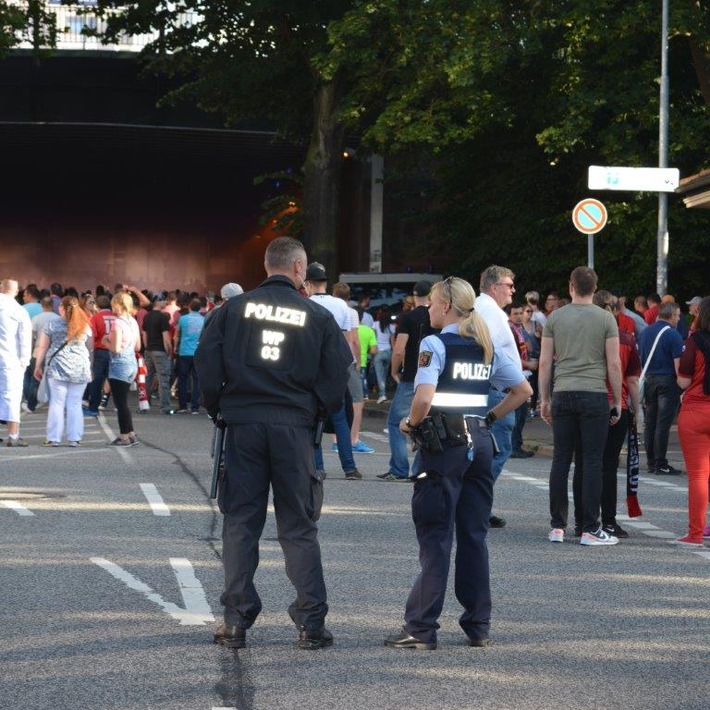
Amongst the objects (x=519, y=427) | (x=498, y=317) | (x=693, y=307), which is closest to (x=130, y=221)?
(x=693, y=307)

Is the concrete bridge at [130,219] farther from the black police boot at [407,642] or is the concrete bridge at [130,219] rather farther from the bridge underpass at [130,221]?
the black police boot at [407,642]

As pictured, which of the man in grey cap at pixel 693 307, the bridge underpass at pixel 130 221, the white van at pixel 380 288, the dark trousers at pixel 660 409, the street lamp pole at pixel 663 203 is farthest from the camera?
the bridge underpass at pixel 130 221

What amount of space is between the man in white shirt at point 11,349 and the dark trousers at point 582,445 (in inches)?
314

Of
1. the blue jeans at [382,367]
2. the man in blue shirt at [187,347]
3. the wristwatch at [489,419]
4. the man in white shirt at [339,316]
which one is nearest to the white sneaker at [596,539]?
the wristwatch at [489,419]

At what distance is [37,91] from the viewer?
45.3 m

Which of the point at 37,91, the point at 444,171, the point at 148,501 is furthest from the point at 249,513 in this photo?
the point at 37,91

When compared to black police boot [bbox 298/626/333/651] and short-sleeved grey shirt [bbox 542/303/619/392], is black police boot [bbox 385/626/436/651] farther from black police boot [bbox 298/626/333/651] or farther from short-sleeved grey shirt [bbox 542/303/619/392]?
short-sleeved grey shirt [bbox 542/303/619/392]

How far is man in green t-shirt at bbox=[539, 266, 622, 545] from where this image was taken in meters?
10.7

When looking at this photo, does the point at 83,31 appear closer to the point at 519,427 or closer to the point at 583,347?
the point at 519,427

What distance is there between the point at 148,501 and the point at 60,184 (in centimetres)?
4726

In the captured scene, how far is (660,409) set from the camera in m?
16.8

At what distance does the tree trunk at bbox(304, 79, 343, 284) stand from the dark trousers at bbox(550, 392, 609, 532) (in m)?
22.1

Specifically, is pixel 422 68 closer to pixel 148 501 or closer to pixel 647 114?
pixel 647 114

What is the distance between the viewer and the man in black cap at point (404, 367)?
46.0 feet
